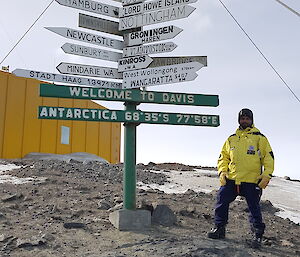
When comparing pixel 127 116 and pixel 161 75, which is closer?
pixel 127 116

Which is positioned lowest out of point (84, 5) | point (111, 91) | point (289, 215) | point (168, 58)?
point (289, 215)

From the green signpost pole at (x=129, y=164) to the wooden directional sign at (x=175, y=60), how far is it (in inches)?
31.8

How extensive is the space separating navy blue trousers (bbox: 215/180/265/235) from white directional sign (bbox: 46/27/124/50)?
293 centimetres

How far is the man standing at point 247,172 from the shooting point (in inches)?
194

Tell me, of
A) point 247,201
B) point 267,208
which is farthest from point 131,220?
point 267,208

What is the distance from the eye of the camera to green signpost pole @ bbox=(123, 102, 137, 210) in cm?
539

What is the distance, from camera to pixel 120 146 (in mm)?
21422

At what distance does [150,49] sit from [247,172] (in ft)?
8.14

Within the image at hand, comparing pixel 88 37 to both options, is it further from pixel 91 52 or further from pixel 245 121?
pixel 245 121

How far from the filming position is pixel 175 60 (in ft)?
18.7

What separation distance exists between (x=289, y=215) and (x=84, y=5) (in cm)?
642

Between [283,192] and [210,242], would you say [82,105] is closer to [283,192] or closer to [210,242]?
[283,192]

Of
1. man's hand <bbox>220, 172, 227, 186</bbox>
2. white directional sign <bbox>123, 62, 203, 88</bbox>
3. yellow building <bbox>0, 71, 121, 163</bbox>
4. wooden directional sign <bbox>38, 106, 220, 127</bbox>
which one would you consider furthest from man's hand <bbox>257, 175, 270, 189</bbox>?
yellow building <bbox>0, 71, 121, 163</bbox>

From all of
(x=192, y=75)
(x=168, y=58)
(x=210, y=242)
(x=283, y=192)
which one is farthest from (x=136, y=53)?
(x=283, y=192)
